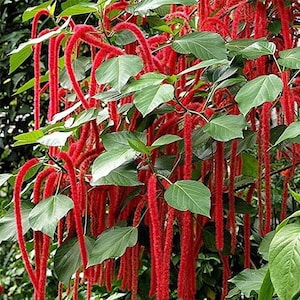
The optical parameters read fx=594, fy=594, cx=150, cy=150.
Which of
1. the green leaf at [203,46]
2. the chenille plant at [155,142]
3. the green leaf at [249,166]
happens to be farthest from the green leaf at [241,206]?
the green leaf at [203,46]

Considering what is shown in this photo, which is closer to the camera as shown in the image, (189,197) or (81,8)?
(189,197)

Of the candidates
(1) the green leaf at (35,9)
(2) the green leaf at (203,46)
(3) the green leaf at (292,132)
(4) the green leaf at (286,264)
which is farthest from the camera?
(1) the green leaf at (35,9)

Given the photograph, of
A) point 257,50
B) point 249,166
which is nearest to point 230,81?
point 257,50

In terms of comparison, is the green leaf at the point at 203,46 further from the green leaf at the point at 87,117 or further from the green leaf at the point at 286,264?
the green leaf at the point at 286,264

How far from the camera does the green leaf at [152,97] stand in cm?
67

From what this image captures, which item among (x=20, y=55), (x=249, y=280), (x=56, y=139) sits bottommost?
(x=249, y=280)

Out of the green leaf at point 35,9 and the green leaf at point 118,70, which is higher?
the green leaf at point 35,9

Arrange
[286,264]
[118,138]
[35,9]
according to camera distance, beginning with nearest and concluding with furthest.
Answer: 1. [286,264]
2. [118,138]
3. [35,9]

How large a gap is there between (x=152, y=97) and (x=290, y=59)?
175 millimetres

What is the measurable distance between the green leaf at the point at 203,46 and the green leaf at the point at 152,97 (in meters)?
0.08

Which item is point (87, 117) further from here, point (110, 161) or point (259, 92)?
point (259, 92)

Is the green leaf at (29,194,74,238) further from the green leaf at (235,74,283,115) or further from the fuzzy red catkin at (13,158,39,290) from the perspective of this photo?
the green leaf at (235,74,283,115)

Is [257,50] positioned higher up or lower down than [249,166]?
higher up

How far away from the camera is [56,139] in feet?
2.38
